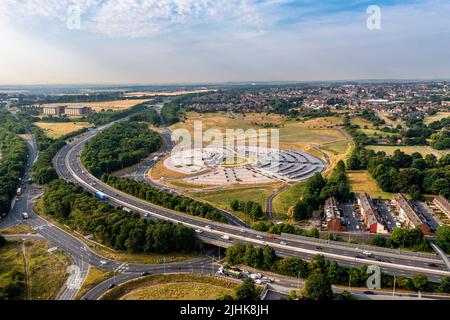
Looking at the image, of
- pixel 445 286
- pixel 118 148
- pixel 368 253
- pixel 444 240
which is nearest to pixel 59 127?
pixel 118 148

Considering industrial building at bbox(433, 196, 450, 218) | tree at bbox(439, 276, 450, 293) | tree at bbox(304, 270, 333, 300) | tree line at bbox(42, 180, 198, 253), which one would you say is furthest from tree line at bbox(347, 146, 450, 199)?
tree line at bbox(42, 180, 198, 253)

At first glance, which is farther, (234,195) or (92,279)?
(234,195)

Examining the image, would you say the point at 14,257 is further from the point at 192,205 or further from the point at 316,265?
the point at 316,265

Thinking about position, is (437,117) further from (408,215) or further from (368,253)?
(368,253)

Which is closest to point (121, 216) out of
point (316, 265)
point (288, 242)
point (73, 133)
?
point (288, 242)

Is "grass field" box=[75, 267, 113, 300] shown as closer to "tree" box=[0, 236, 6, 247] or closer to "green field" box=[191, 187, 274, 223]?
"tree" box=[0, 236, 6, 247]

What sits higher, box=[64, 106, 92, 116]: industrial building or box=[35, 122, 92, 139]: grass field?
box=[64, 106, 92, 116]: industrial building

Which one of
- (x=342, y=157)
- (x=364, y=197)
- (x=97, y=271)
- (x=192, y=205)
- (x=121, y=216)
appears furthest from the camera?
(x=342, y=157)
